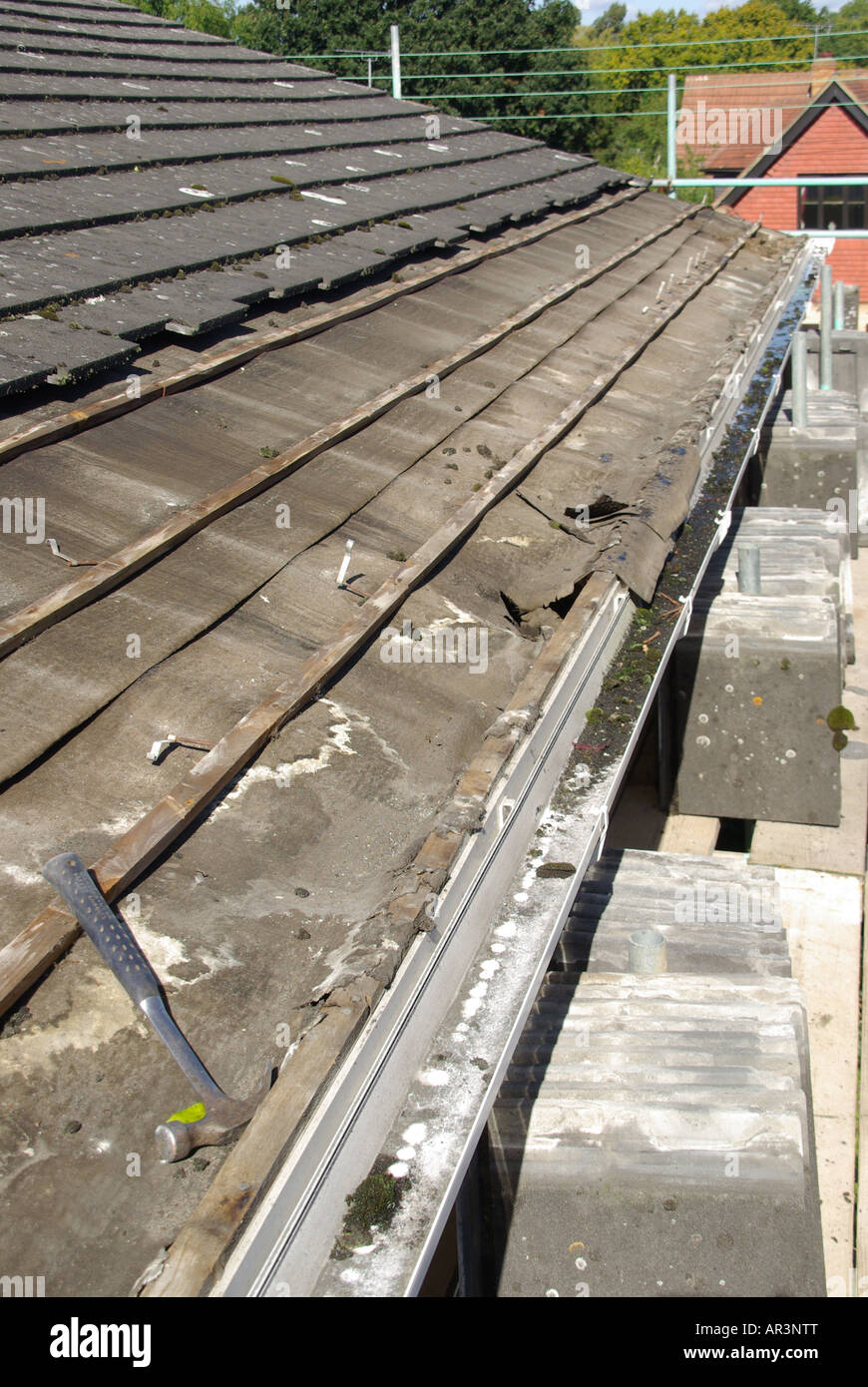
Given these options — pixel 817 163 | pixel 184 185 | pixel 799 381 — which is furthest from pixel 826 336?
pixel 817 163

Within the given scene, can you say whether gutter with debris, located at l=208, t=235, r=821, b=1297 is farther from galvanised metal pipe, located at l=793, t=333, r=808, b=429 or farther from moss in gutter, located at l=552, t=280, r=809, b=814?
galvanised metal pipe, located at l=793, t=333, r=808, b=429

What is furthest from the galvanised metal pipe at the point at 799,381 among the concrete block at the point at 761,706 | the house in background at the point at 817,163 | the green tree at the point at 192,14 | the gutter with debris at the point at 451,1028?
the green tree at the point at 192,14

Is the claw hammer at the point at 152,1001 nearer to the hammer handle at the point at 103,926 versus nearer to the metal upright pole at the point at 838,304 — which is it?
the hammer handle at the point at 103,926

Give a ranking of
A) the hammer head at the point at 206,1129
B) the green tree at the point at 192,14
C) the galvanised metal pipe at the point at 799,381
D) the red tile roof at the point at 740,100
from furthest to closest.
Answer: the green tree at the point at 192,14 → the red tile roof at the point at 740,100 → the galvanised metal pipe at the point at 799,381 → the hammer head at the point at 206,1129

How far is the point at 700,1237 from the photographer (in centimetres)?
329

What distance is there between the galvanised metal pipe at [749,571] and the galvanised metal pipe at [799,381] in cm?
309

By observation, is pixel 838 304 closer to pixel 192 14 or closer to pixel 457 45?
pixel 457 45

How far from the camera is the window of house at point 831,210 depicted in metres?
32.7

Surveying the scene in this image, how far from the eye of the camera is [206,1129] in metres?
2.02

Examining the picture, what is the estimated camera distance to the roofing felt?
485 cm

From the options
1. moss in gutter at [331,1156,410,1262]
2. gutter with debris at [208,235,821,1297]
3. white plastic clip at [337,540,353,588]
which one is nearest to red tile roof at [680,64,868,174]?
white plastic clip at [337,540,353,588]

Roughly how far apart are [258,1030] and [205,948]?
24 centimetres

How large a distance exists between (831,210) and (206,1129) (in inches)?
1449

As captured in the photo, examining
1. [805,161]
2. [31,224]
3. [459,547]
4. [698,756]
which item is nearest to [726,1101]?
[459,547]
